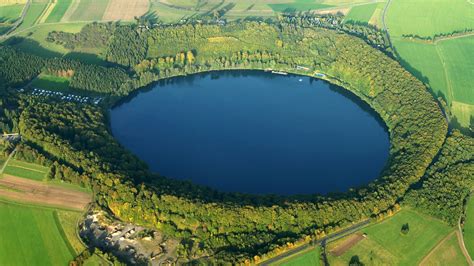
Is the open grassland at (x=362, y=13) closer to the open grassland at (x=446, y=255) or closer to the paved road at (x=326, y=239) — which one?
the paved road at (x=326, y=239)

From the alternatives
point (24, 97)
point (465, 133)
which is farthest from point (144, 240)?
point (465, 133)

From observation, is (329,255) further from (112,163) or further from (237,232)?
(112,163)

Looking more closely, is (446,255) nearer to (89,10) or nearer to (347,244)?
(347,244)

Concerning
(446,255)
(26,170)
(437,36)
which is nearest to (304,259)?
(446,255)

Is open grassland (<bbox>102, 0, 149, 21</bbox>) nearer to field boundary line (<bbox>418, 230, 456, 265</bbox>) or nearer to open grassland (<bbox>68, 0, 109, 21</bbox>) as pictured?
open grassland (<bbox>68, 0, 109, 21</bbox>)

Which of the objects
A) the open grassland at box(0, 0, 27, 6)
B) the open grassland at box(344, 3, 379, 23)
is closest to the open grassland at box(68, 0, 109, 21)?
the open grassland at box(0, 0, 27, 6)

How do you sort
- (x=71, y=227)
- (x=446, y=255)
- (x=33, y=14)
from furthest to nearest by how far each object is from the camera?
1. (x=33, y=14)
2. (x=71, y=227)
3. (x=446, y=255)
